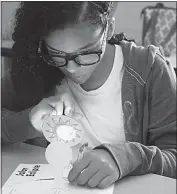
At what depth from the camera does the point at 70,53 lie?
52 cm

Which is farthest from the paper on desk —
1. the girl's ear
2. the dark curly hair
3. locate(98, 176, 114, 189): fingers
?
the girl's ear

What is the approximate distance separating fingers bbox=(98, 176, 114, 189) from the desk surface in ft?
0.06

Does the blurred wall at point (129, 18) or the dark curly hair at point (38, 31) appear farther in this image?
the blurred wall at point (129, 18)

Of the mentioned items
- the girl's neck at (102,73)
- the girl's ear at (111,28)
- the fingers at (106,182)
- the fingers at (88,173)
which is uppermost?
the girl's ear at (111,28)

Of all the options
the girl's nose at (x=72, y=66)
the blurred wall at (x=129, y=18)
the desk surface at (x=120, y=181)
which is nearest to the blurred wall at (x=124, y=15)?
the blurred wall at (x=129, y=18)

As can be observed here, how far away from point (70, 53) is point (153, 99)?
0.17 m

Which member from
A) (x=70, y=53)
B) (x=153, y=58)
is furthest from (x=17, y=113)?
(x=153, y=58)

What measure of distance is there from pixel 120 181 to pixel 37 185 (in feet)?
0.46

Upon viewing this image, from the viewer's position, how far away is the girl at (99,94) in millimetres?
530

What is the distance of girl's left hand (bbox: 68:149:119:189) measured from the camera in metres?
0.53

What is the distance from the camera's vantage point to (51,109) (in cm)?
57

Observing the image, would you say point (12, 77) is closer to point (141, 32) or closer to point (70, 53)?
point (70, 53)

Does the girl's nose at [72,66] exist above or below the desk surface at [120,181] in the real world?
above

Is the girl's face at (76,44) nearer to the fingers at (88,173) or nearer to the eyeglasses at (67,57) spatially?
the eyeglasses at (67,57)
